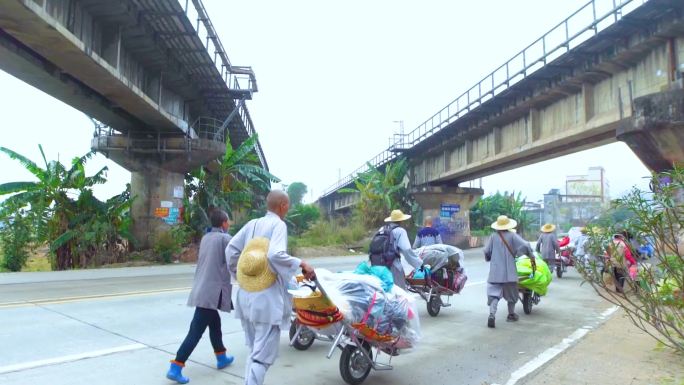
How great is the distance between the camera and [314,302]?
4898 millimetres

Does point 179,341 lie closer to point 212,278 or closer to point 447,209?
point 212,278

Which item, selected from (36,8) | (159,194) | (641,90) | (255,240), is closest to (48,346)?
(255,240)

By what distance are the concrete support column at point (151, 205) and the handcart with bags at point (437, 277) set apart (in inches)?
628

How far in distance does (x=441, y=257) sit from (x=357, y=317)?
4611mm

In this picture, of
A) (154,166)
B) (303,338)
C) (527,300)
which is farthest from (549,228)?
(154,166)

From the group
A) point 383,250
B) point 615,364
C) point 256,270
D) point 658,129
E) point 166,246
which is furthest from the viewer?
point 166,246

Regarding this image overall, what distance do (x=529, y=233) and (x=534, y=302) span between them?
174ft

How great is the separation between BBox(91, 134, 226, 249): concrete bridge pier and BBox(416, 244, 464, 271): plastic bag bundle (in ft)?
49.9

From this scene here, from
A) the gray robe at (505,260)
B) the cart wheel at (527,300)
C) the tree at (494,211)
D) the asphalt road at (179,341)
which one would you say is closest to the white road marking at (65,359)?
the asphalt road at (179,341)

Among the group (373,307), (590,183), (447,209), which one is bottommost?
(373,307)

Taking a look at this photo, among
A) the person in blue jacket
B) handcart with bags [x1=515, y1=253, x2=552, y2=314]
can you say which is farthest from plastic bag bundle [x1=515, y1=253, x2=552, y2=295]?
the person in blue jacket

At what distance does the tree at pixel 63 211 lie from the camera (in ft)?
63.7

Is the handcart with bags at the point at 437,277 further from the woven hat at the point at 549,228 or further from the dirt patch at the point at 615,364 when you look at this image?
the woven hat at the point at 549,228

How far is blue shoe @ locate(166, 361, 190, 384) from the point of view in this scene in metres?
5.04
